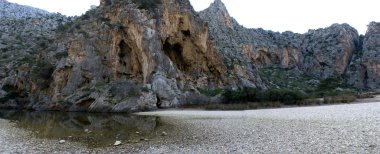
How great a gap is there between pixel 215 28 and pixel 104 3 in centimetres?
4379

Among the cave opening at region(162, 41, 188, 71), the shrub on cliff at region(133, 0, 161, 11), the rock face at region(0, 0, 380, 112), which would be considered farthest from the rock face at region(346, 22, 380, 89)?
the shrub on cliff at region(133, 0, 161, 11)

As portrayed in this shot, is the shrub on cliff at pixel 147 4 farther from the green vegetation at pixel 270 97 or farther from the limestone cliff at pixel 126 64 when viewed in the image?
the green vegetation at pixel 270 97

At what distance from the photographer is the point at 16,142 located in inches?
779

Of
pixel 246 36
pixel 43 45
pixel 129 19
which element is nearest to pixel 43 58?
pixel 43 45

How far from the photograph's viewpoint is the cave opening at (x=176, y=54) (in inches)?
3081

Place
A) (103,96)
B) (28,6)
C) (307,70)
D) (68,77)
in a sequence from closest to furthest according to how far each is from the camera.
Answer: (103,96), (68,77), (307,70), (28,6)

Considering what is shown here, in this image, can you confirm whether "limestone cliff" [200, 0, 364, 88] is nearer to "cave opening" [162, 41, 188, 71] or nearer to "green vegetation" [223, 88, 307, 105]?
"cave opening" [162, 41, 188, 71]

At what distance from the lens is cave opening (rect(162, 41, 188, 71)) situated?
78.2 meters

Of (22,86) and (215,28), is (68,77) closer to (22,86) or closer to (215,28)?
(22,86)

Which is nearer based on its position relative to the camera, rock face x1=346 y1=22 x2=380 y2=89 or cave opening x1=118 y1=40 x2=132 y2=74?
cave opening x1=118 y1=40 x2=132 y2=74

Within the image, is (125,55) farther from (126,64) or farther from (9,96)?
(9,96)

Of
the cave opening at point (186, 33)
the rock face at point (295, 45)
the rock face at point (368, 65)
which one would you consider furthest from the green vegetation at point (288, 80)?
the cave opening at point (186, 33)

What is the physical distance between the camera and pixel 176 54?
8025 centimetres

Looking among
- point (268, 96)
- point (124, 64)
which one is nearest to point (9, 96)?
point (124, 64)
